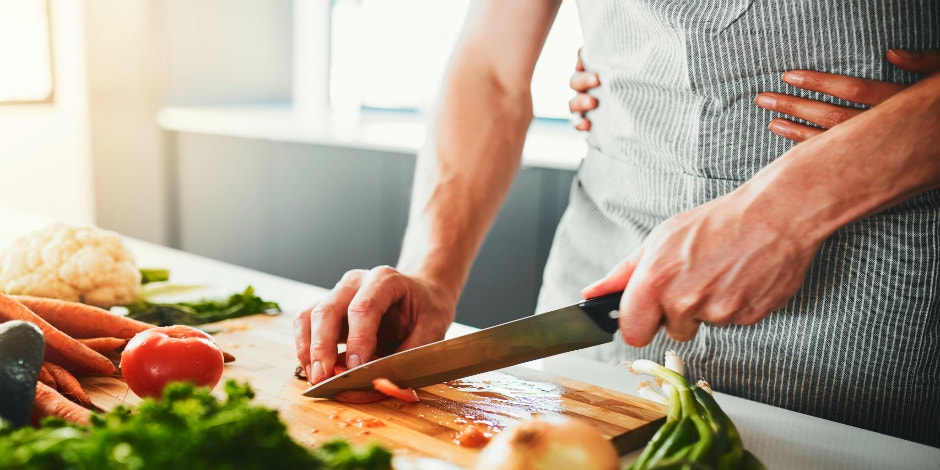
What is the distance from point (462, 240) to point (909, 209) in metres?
0.63

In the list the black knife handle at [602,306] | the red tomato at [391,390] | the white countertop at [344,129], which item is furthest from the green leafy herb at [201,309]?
the white countertop at [344,129]

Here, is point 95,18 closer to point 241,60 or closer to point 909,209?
point 241,60

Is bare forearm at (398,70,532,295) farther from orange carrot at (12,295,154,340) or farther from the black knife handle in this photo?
orange carrot at (12,295,154,340)

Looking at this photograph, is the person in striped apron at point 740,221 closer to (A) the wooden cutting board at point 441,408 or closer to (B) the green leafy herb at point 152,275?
(A) the wooden cutting board at point 441,408

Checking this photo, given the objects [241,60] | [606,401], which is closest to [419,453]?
[606,401]

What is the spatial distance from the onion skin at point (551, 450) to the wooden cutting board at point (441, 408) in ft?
0.90

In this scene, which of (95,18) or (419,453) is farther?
(95,18)

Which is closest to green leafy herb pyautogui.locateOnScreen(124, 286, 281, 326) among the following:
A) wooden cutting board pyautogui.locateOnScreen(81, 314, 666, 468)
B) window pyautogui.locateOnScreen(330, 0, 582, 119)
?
wooden cutting board pyautogui.locateOnScreen(81, 314, 666, 468)

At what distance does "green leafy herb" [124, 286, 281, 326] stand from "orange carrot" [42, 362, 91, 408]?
1.31 ft

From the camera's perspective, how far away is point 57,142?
11.5 ft

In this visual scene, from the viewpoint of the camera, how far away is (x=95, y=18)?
3.51 meters

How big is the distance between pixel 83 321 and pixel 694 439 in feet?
2.82

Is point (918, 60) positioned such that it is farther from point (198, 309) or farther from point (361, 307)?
point (198, 309)

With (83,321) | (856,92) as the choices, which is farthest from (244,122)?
(856,92)
